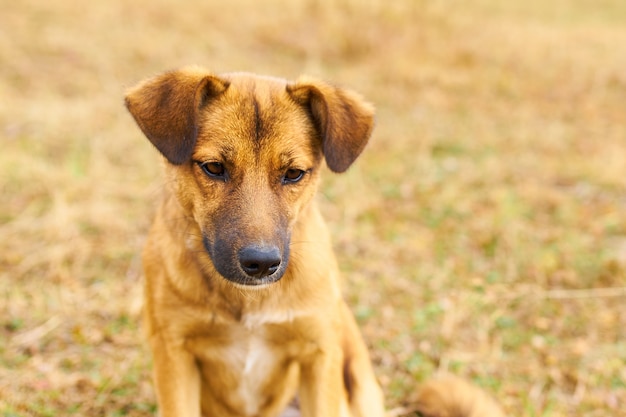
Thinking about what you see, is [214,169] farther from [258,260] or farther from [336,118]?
[336,118]

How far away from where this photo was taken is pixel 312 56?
43.3 feet

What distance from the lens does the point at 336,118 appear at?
3736 mm

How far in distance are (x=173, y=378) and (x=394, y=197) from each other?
484 cm

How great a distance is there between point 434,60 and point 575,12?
947cm

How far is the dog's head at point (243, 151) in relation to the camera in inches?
131

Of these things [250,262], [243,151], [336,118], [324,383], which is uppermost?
[336,118]

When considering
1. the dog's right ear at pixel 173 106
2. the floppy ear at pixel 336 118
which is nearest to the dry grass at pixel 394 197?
the dog's right ear at pixel 173 106

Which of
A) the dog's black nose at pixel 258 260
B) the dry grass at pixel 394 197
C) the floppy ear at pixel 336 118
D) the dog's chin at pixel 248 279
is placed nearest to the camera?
the dog's black nose at pixel 258 260

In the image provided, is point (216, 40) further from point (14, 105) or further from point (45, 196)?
point (45, 196)

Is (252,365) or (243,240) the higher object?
(243,240)

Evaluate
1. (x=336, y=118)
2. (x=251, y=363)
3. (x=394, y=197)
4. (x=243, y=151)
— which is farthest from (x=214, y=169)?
(x=394, y=197)

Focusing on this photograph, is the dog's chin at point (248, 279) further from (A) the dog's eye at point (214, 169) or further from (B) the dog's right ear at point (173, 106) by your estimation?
(B) the dog's right ear at point (173, 106)

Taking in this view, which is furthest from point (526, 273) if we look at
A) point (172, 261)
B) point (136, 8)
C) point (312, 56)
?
point (136, 8)

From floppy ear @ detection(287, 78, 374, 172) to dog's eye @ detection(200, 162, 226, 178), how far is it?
58 centimetres
